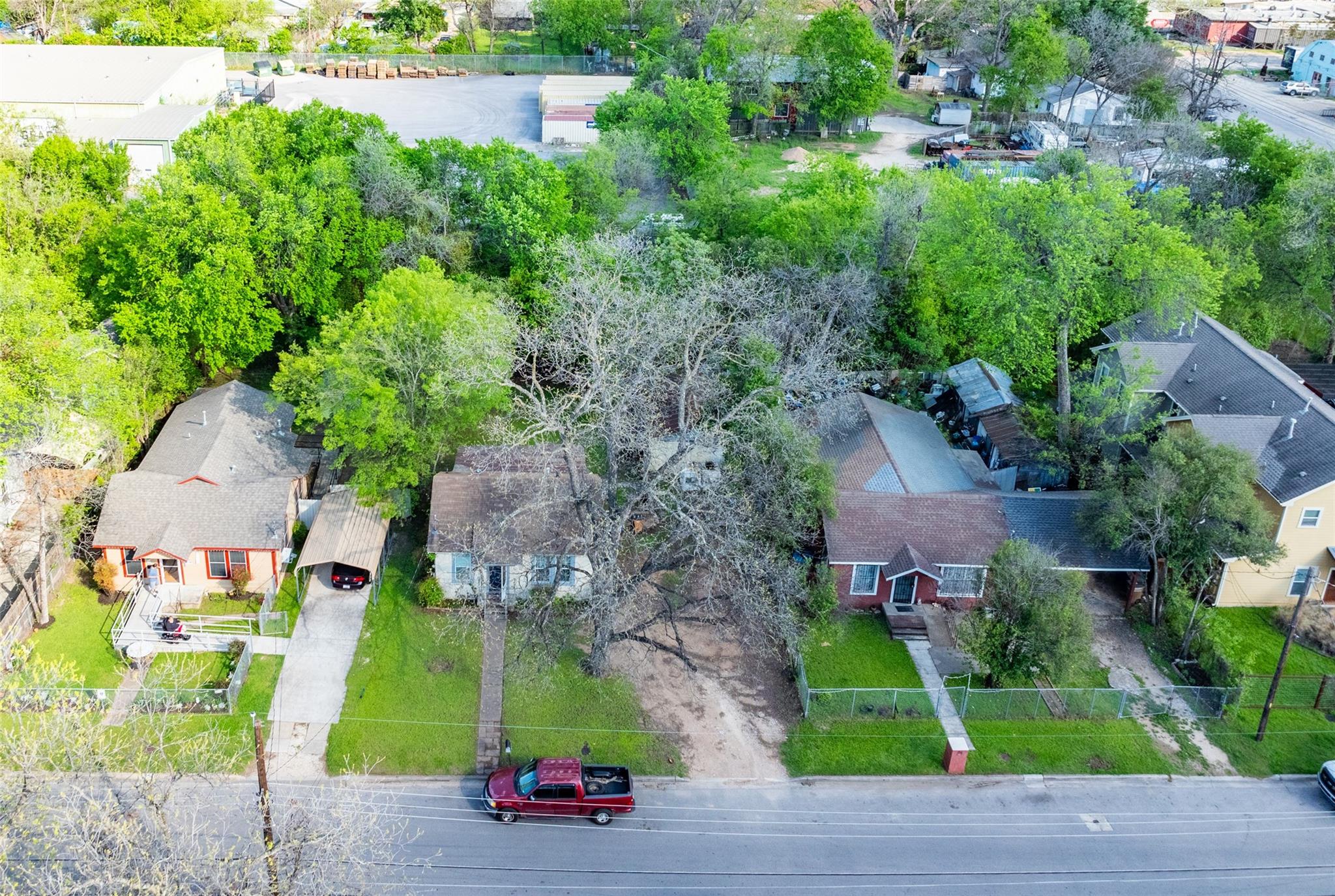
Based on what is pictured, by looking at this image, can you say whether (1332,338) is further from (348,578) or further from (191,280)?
(191,280)

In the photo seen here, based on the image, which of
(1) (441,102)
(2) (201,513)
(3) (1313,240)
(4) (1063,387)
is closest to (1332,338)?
(3) (1313,240)

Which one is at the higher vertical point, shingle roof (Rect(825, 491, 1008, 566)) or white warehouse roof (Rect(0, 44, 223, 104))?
white warehouse roof (Rect(0, 44, 223, 104))

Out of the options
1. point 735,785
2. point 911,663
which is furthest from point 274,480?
point 911,663

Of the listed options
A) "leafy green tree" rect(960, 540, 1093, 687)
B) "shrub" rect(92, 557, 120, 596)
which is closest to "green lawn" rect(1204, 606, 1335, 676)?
"leafy green tree" rect(960, 540, 1093, 687)

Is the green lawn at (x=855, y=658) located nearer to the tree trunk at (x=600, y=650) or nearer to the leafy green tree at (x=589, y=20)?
the tree trunk at (x=600, y=650)

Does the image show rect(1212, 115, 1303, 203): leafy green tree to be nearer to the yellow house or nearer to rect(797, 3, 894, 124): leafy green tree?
the yellow house

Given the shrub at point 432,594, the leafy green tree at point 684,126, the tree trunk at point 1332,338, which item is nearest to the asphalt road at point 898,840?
the shrub at point 432,594
